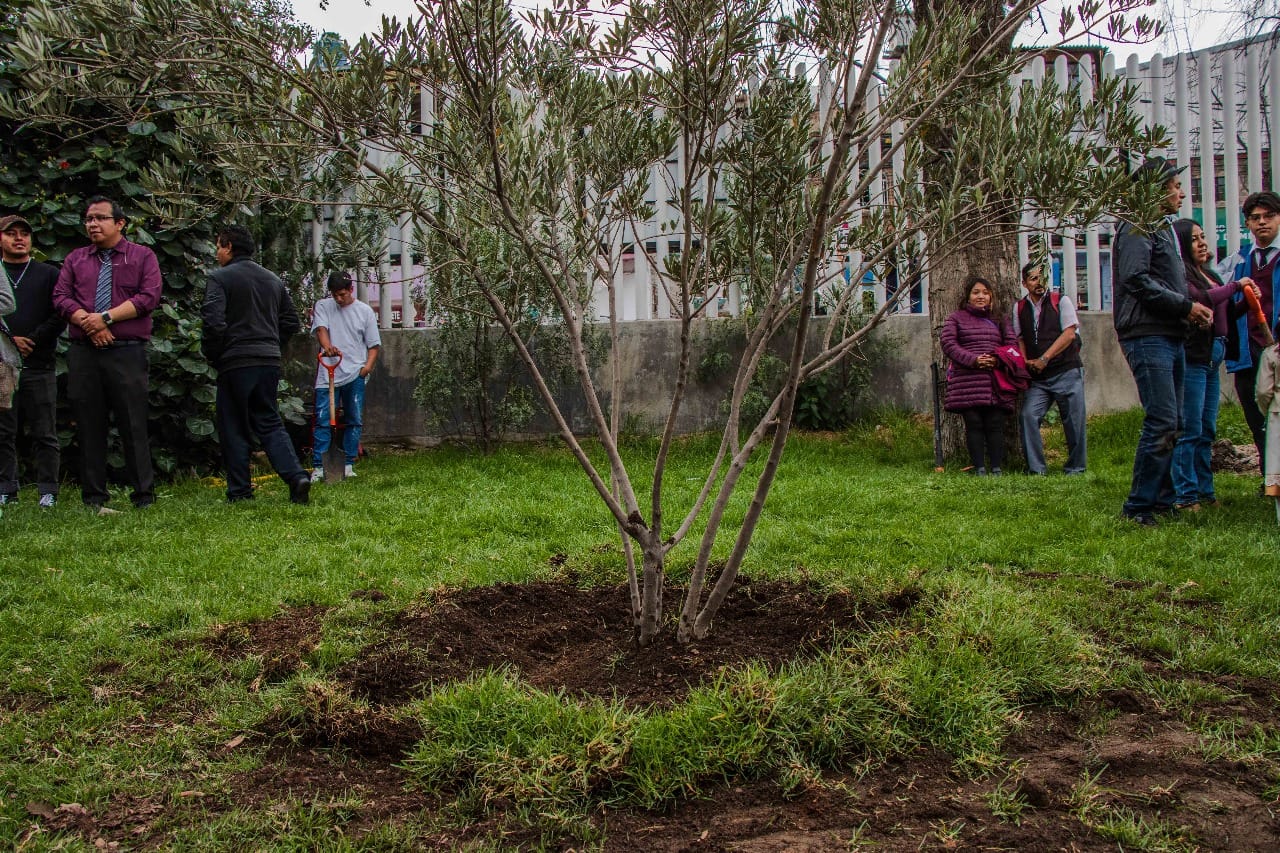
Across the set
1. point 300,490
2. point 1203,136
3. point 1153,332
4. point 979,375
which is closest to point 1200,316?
point 1153,332

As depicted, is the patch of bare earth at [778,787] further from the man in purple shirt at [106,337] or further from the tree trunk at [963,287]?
the tree trunk at [963,287]

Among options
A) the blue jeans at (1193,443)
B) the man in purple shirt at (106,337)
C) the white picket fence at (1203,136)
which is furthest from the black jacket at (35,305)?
the blue jeans at (1193,443)

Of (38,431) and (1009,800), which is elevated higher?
(38,431)

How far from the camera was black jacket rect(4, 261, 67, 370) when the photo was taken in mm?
7578

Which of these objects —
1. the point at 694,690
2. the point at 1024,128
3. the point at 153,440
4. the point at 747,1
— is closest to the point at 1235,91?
the point at 1024,128

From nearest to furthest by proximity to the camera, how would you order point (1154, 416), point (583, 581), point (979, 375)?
point (583, 581) → point (1154, 416) → point (979, 375)

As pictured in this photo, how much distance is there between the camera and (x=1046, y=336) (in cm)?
863

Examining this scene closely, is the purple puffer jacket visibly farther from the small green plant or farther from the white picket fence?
the small green plant

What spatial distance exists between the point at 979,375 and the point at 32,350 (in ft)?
24.9

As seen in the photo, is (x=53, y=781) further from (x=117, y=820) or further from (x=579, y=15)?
(x=579, y=15)

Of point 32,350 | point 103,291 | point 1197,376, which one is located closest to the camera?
point 1197,376

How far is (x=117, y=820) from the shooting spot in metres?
2.80

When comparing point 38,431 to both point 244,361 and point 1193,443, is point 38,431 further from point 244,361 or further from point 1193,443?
point 1193,443

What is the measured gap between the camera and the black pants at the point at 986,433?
845cm
